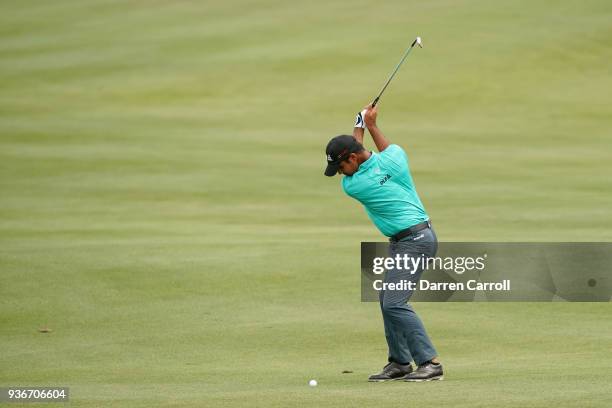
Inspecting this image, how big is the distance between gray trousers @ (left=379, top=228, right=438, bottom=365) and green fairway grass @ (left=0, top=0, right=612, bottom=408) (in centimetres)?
54

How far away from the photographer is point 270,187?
27.9 meters

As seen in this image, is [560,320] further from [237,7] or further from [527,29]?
[237,7]

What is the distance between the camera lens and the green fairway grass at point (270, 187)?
40.8ft

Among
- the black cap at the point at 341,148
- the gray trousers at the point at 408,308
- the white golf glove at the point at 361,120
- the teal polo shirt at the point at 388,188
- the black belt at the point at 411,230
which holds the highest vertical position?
the white golf glove at the point at 361,120

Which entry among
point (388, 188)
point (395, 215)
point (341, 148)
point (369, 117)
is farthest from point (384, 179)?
point (369, 117)

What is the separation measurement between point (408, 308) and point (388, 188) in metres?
1.07

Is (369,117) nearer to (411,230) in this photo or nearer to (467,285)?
(411,230)

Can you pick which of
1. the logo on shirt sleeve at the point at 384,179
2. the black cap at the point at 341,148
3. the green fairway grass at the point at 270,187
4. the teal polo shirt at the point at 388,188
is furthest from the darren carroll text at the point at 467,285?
the black cap at the point at 341,148

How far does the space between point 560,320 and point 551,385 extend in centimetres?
471

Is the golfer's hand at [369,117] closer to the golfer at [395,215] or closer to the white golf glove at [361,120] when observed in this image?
the white golf glove at [361,120]

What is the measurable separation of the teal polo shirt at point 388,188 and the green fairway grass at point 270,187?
5.00 feet

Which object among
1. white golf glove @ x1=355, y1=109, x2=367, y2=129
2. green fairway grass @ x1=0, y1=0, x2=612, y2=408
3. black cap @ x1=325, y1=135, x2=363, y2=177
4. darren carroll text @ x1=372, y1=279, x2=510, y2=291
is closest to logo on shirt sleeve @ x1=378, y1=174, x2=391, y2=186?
black cap @ x1=325, y1=135, x2=363, y2=177

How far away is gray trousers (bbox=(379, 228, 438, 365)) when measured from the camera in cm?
1091

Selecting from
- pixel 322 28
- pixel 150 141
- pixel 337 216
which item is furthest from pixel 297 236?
pixel 322 28
